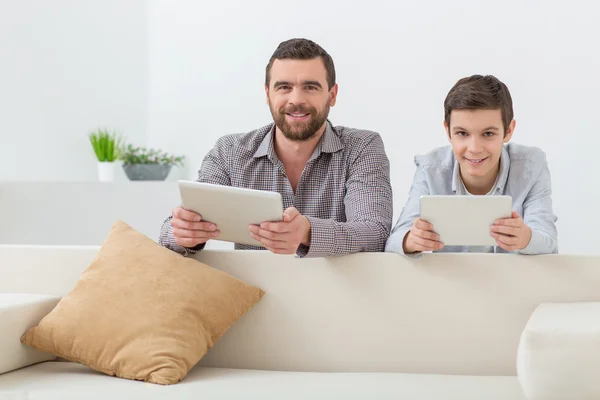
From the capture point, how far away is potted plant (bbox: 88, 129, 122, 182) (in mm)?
5656

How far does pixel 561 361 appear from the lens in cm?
189

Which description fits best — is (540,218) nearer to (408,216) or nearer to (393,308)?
(408,216)

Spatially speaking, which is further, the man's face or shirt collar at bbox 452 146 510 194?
the man's face

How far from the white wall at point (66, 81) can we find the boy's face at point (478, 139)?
11.6 ft

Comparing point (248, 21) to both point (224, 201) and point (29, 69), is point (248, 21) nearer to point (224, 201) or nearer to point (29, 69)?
point (29, 69)

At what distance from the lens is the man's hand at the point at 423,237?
90.8 inches

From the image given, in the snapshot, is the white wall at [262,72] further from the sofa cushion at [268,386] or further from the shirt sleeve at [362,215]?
the sofa cushion at [268,386]

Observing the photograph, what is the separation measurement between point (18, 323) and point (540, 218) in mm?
1576

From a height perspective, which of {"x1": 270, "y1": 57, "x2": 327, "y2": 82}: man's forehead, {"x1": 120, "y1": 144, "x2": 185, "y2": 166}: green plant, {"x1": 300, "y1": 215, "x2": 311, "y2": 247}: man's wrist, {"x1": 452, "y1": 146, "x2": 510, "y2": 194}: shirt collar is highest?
{"x1": 270, "y1": 57, "x2": 327, "y2": 82}: man's forehead

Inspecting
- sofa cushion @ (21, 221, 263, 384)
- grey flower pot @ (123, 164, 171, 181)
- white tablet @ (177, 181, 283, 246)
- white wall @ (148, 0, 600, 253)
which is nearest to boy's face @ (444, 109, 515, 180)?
white tablet @ (177, 181, 283, 246)

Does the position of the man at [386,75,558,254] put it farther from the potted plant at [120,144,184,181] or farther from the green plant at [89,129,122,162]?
the green plant at [89,129,122,162]

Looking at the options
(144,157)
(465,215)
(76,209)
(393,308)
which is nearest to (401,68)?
(144,157)

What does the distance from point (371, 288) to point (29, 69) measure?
3670 mm

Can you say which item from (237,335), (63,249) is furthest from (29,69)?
(237,335)
